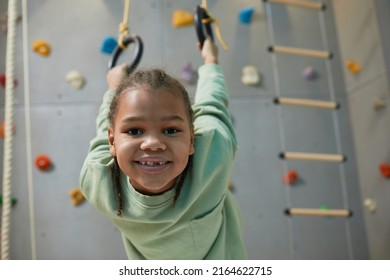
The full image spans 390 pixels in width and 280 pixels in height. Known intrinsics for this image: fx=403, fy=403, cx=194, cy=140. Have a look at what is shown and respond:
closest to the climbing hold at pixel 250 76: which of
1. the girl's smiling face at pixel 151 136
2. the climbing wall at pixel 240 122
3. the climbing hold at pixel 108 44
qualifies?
the climbing wall at pixel 240 122

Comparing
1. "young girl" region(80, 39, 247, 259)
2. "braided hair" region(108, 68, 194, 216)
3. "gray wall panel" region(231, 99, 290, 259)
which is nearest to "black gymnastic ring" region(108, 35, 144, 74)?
"young girl" region(80, 39, 247, 259)

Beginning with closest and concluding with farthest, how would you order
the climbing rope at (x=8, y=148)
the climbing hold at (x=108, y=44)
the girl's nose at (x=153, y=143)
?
the girl's nose at (x=153, y=143) → the climbing rope at (x=8, y=148) → the climbing hold at (x=108, y=44)

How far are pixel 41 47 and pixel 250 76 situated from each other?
0.63 metres

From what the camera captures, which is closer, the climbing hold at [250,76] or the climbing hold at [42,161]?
the climbing hold at [42,161]

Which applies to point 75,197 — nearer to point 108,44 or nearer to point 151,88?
point 108,44

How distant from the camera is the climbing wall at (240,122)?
1033 millimetres

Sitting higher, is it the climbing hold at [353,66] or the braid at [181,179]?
the climbing hold at [353,66]

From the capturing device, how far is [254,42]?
1271mm

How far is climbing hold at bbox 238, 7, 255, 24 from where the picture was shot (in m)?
1.18

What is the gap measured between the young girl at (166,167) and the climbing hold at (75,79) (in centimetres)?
45

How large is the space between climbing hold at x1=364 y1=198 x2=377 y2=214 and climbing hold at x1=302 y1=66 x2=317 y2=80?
416mm

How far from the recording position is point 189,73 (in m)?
1.13

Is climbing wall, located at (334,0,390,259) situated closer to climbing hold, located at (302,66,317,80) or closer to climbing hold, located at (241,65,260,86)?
climbing hold, located at (302,66,317,80)

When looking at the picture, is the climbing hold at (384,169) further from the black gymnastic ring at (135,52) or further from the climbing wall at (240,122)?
the black gymnastic ring at (135,52)
